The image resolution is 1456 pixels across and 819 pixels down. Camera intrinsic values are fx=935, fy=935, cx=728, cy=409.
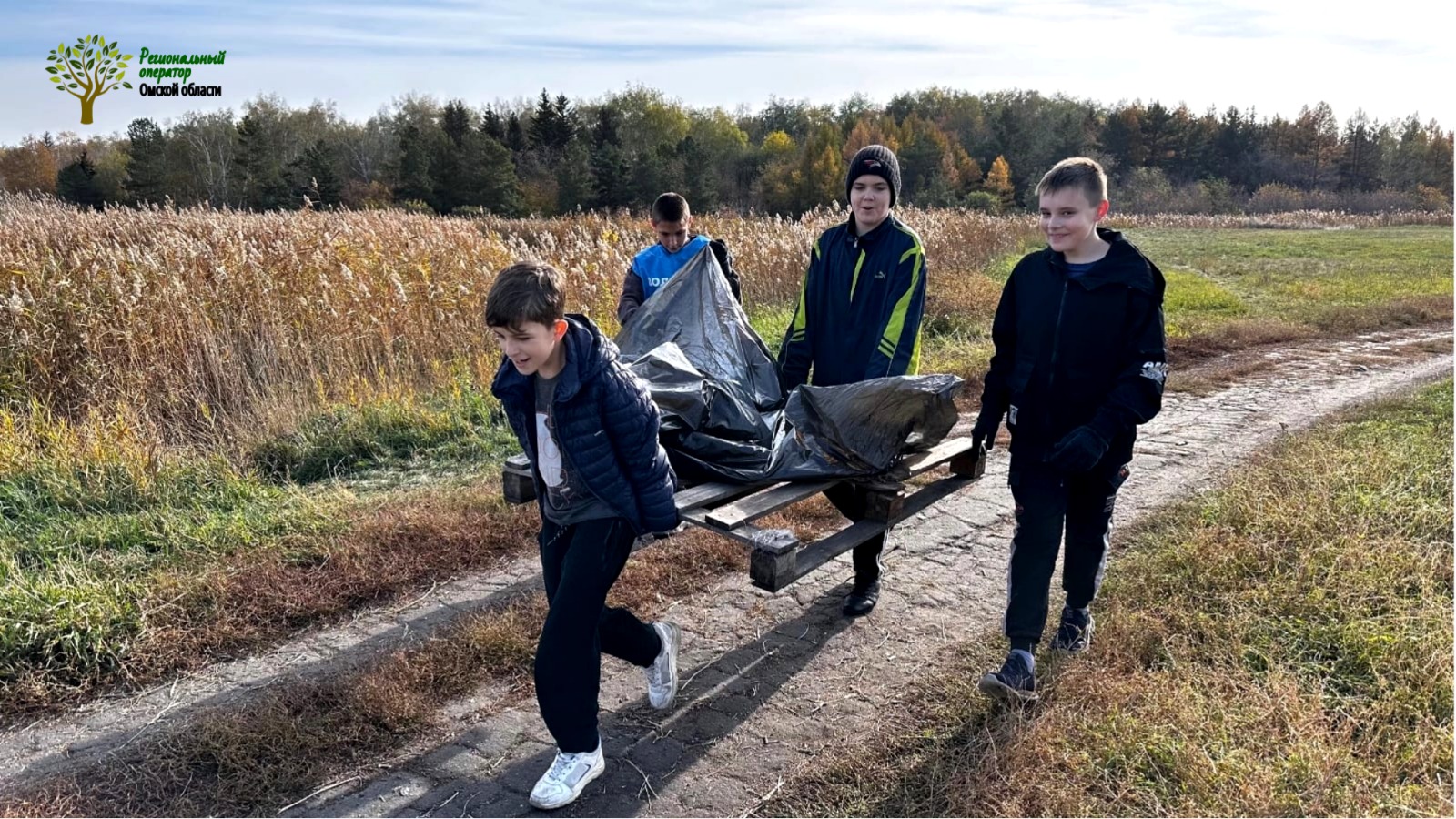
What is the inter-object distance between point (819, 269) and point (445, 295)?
4918mm

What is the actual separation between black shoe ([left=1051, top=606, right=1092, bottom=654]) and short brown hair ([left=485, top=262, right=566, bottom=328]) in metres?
2.29

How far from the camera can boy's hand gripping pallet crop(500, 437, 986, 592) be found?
10.0ft

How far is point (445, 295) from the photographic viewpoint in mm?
7969

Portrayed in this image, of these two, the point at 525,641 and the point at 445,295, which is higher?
the point at 445,295

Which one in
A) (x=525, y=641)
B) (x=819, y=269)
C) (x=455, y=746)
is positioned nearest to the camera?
(x=455, y=746)

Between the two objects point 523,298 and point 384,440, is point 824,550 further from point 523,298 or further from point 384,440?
point 384,440

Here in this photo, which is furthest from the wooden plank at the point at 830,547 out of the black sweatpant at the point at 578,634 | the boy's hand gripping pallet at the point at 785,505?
the black sweatpant at the point at 578,634

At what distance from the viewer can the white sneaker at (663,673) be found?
3.24 metres

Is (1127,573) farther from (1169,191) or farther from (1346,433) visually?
(1169,191)

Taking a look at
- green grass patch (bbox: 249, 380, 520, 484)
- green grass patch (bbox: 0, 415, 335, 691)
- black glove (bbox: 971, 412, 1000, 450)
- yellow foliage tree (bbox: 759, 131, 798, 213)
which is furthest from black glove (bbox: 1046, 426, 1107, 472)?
yellow foliage tree (bbox: 759, 131, 798, 213)

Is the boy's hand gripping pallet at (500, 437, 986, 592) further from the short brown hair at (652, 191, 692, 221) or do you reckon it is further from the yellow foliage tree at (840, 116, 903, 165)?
the yellow foliage tree at (840, 116, 903, 165)

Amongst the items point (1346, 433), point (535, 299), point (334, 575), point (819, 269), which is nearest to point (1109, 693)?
point (819, 269)

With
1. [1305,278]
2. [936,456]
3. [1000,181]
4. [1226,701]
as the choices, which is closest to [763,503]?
[936,456]

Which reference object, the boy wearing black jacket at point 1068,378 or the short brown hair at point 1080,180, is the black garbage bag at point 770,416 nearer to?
the boy wearing black jacket at point 1068,378
